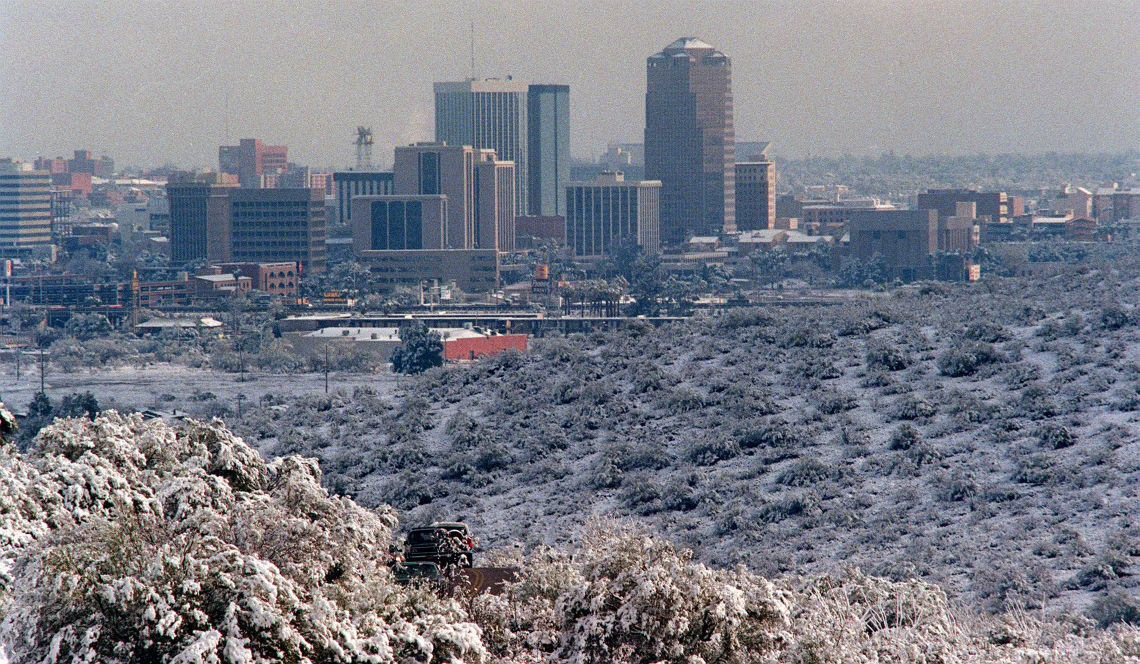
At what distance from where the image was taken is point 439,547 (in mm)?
30984

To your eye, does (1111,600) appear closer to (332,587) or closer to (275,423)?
(332,587)

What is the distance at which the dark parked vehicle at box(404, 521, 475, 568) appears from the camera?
100.0ft

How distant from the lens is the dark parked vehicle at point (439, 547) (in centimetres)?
3047

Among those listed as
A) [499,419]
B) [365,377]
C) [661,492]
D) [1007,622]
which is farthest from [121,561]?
[365,377]

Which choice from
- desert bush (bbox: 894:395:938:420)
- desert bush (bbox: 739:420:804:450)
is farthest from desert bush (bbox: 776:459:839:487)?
desert bush (bbox: 894:395:938:420)

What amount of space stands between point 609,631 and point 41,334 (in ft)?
546

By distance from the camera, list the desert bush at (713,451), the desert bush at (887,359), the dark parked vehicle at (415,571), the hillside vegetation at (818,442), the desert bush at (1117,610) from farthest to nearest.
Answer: the desert bush at (887,359)
the desert bush at (713,451)
the hillside vegetation at (818,442)
the desert bush at (1117,610)
the dark parked vehicle at (415,571)

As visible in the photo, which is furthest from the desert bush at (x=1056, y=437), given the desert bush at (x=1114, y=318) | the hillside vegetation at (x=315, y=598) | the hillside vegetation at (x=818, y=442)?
the hillside vegetation at (x=315, y=598)

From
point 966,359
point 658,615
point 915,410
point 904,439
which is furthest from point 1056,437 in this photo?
point 658,615

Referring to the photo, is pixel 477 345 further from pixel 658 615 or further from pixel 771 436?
pixel 658 615

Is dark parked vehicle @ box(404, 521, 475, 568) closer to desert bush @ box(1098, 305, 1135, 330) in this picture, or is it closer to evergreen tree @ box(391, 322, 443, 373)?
desert bush @ box(1098, 305, 1135, 330)

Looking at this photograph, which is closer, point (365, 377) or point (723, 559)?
point (723, 559)

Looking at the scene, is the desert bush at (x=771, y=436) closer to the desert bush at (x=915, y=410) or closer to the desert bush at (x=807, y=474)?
the desert bush at (x=807, y=474)

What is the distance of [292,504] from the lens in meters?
26.0
